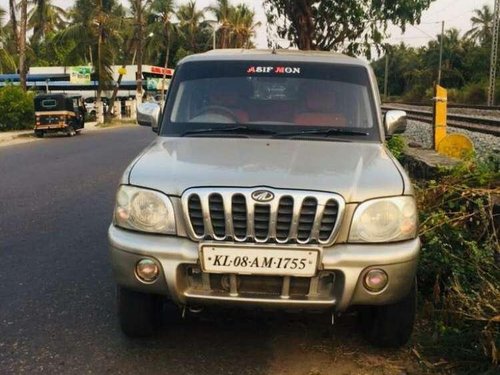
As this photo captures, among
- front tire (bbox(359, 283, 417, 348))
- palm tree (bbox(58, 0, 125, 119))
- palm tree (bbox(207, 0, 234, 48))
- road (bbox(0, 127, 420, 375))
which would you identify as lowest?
road (bbox(0, 127, 420, 375))

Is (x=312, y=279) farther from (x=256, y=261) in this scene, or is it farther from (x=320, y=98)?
(x=320, y=98)

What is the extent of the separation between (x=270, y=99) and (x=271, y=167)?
118 cm

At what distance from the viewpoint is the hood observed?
3.12 metres

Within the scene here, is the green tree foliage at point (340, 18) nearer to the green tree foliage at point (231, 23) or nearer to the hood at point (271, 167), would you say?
the hood at point (271, 167)

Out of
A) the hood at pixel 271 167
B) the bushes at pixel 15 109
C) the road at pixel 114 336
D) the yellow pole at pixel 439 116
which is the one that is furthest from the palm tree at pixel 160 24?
the hood at pixel 271 167

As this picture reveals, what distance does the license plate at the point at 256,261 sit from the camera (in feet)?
9.93

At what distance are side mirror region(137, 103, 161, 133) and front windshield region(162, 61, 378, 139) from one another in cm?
28

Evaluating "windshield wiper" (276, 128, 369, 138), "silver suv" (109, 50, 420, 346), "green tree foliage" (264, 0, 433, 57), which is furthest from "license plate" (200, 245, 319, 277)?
"green tree foliage" (264, 0, 433, 57)

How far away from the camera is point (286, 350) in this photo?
3613 mm

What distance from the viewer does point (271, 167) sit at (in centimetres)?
329

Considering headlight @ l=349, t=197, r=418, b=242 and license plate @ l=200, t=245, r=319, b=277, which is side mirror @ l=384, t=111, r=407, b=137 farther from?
license plate @ l=200, t=245, r=319, b=277

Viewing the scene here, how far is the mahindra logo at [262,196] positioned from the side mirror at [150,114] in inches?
72.1

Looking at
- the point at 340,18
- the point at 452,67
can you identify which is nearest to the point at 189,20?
the point at 452,67

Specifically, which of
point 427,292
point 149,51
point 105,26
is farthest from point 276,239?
point 149,51
